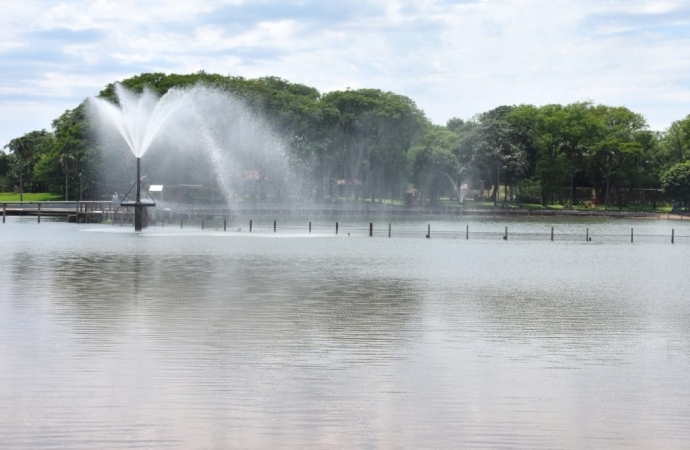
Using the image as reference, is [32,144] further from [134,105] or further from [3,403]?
[3,403]

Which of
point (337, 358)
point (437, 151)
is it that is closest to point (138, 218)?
point (337, 358)

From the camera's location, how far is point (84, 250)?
→ 5603 centimetres

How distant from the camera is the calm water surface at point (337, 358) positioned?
47.7ft

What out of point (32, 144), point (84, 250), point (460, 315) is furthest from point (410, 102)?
point (460, 315)

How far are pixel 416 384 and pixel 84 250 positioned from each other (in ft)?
136

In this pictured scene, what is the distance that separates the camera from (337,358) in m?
20.5

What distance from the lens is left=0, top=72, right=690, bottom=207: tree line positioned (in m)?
139

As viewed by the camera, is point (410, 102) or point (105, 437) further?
point (410, 102)

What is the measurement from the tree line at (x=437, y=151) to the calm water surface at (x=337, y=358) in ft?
313

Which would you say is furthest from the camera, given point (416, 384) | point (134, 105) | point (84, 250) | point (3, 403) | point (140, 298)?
point (134, 105)

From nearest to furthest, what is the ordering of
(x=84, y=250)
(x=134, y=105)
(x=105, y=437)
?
(x=105, y=437)
(x=84, y=250)
(x=134, y=105)

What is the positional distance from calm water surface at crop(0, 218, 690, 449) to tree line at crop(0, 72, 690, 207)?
3751 inches

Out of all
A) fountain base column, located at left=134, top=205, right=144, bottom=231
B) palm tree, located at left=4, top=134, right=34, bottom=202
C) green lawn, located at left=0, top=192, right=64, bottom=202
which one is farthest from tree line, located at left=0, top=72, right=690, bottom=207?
fountain base column, located at left=134, top=205, right=144, bottom=231

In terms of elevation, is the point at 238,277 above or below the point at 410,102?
A: below
